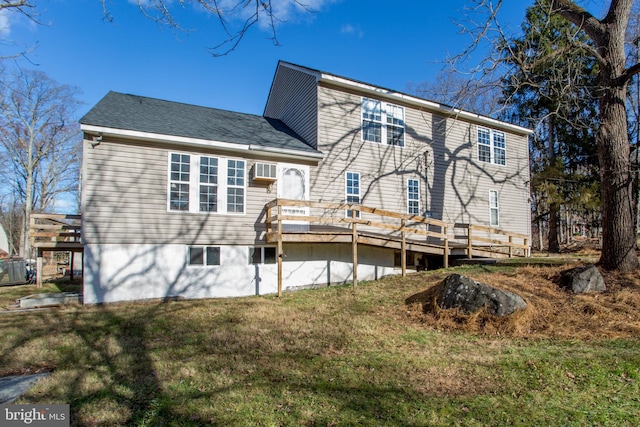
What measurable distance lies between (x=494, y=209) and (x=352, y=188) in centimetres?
744

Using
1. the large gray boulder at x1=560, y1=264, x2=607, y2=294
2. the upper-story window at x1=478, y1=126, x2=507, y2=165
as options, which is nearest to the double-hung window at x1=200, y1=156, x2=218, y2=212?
the large gray boulder at x1=560, y1=264, x2=607, y2=294

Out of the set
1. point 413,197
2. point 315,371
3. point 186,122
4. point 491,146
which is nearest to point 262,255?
point 186,122

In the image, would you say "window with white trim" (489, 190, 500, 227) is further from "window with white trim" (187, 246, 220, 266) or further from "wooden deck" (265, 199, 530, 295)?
"window with white trim" (187, 246, 220, 266)

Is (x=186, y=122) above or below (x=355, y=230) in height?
above

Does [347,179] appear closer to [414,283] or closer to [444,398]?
[414,283]

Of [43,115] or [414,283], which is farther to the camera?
[43,115]

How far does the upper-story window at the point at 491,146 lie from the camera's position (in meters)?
16.0

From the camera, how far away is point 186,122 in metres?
11.2

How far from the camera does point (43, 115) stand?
86.9 feet

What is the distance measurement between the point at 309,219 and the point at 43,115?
1039 inches

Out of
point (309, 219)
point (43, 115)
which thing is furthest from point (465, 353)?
point (43, 115)

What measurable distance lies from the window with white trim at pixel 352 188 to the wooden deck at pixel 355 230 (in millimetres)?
506

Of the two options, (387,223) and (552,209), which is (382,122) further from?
(552,209)

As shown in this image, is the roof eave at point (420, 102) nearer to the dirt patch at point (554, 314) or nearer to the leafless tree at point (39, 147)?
the dirt patch at point (554, 314)
